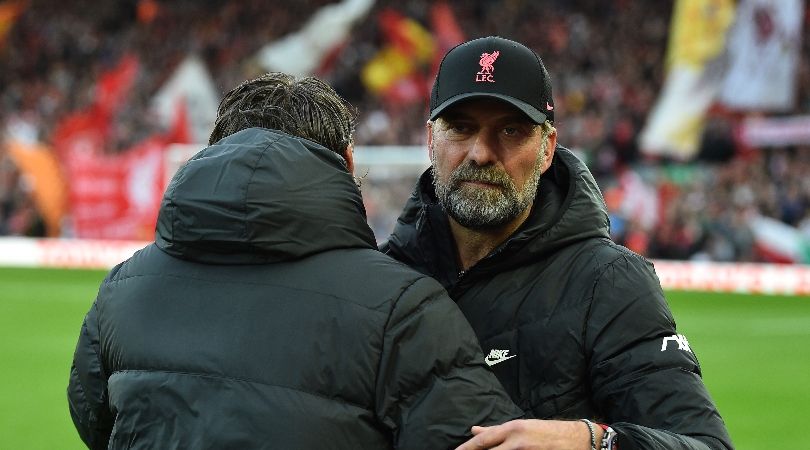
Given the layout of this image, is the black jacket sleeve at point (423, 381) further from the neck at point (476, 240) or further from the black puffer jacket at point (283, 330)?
the neck at point (476, 240)

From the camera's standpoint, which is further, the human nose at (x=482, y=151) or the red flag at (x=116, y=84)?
the red flag at (x=116, y=84)

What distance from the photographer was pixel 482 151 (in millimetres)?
2814

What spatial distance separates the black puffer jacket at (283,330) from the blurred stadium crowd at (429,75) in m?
17.0

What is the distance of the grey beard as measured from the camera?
9.31 feet

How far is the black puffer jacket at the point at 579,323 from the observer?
98.0 inches

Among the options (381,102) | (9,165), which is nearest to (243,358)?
(381,102)

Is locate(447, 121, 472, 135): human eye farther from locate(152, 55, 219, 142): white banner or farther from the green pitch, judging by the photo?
locate(152, 55, 219, 142): white banner

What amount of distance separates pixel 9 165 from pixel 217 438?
25.1 m

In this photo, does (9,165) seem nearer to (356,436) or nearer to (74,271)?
(74,271)

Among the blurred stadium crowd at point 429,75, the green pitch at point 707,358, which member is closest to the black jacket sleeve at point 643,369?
the green pitch at point 707,358

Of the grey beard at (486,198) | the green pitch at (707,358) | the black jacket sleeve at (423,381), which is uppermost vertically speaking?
the grey beard at (486,198)

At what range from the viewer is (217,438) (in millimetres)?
2051

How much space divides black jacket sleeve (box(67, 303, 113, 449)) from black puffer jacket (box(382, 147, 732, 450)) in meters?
0.92

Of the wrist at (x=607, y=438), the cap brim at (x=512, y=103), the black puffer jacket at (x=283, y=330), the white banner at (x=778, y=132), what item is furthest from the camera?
the white banner at (x=778, y=132)
